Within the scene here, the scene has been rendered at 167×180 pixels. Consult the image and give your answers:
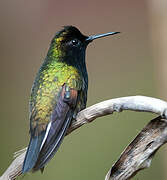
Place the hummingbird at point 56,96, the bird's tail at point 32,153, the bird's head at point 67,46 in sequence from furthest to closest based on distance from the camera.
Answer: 1. the bird's head at point 67,46
2. the hummingbird at point 56,96
3. the bird's tail at point 32,153

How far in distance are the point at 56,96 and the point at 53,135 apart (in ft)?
0.60

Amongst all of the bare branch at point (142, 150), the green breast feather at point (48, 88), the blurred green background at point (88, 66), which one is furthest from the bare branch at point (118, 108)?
the blurred green background at point (88, 66)

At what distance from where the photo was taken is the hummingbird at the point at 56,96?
1.35 m

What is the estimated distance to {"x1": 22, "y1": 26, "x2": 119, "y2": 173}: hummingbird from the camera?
4.43 feet

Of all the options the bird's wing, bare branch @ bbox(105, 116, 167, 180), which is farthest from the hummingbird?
bare branch @ bbox(105, 116, 167, 180)

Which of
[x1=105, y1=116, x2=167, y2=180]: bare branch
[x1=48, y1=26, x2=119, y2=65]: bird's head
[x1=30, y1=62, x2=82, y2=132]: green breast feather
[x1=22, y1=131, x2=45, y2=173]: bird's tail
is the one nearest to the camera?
[x1=105, y1=116, x2=167, y2=180]: bare branch

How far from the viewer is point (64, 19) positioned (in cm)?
285

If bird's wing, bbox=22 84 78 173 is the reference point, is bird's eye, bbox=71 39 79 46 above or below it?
above

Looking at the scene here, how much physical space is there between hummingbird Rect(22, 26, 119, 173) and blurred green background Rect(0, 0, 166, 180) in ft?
3.44

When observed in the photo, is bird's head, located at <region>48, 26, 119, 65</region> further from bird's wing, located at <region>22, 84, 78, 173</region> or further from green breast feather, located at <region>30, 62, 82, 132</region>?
bird's wing, located at <region>22, 84, 78, 173</region>

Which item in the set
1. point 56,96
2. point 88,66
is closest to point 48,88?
point 56,96

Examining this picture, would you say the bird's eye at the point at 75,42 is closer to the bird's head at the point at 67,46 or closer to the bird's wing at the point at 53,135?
the bird's head at the point at 67,46

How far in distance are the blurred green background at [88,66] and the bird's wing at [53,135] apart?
120cm

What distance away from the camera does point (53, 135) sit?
1396mm
